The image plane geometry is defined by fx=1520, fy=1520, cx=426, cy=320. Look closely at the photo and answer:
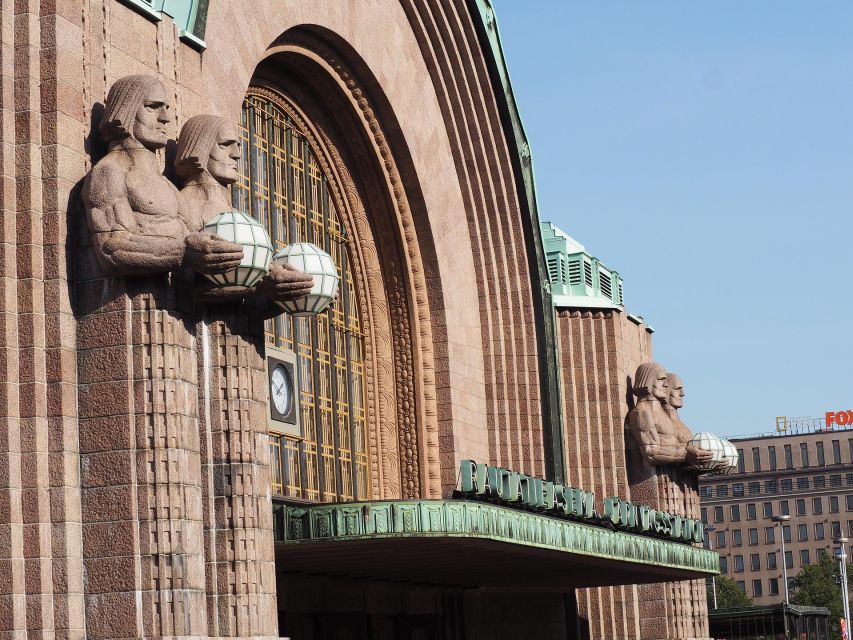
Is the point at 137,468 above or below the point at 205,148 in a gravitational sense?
below

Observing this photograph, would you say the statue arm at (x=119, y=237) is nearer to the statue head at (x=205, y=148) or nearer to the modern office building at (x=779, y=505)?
the statue head at (x=205, y=148)

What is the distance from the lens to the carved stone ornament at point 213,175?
57.8 feet

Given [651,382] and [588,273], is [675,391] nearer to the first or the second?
[651,382]

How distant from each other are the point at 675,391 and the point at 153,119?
1854 centimetres

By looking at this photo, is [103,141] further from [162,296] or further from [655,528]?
[655,528]

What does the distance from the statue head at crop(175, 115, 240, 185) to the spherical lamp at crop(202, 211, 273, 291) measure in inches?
48.6

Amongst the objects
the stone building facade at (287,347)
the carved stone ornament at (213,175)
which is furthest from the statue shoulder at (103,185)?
the carved stone ornament at (213,175)

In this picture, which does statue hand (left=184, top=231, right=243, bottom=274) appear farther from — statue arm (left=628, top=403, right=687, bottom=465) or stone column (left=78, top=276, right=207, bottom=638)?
statue arm (left=628, top=403, right=687, bottom=465)

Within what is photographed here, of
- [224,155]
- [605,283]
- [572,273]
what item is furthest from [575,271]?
[224,155]

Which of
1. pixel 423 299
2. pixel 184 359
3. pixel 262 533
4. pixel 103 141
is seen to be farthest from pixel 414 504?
pixel 423 299

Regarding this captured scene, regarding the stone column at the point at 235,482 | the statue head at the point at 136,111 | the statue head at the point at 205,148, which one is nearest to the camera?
the statue head at the point at 136,111

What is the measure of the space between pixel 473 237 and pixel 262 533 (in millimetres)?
13545

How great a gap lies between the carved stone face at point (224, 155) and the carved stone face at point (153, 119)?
2.85 ft

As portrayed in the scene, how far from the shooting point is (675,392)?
32875 millimetres
